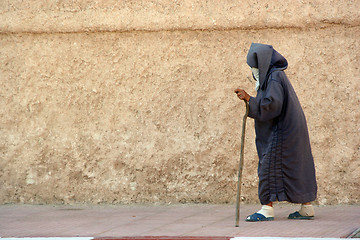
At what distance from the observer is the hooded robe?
17.0 feet

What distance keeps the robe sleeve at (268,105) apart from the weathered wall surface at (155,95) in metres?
1.28

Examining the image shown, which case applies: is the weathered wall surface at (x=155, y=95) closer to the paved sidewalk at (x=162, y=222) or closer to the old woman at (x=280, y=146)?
the paved sidewalk at (x=162, y=222)

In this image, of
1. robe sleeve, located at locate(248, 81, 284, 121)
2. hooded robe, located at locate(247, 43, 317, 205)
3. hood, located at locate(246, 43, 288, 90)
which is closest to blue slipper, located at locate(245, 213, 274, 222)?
hooded robe, located at locate(247, 43, 317, 205)

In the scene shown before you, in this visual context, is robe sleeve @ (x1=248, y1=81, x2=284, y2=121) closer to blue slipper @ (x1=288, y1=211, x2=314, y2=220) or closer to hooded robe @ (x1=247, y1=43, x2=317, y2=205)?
hooded robe @ (x1=247, y1=43, x2=317, y2=205)

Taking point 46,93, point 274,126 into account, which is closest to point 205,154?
point 274,126

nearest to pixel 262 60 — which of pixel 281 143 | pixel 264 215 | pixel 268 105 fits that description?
pixel 268 105

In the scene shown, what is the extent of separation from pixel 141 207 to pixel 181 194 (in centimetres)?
44

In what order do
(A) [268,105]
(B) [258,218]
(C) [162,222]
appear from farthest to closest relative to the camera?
(C) [162,222] → (B) [258,218] → (A) [268,105]

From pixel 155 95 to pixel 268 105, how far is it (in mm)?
1777

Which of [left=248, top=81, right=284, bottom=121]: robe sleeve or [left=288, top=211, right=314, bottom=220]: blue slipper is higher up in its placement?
[left=248, top=81, right=284, bottom=121]: robe sleeve

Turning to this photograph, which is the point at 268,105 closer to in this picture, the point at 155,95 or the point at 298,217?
the point at 298,217

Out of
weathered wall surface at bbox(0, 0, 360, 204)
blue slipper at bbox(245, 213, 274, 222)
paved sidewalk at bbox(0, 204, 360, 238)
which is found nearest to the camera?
paved sidewalk at bbox(0, 204, 360, 238)

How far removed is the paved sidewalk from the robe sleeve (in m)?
0.90

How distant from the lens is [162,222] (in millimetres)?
5332
